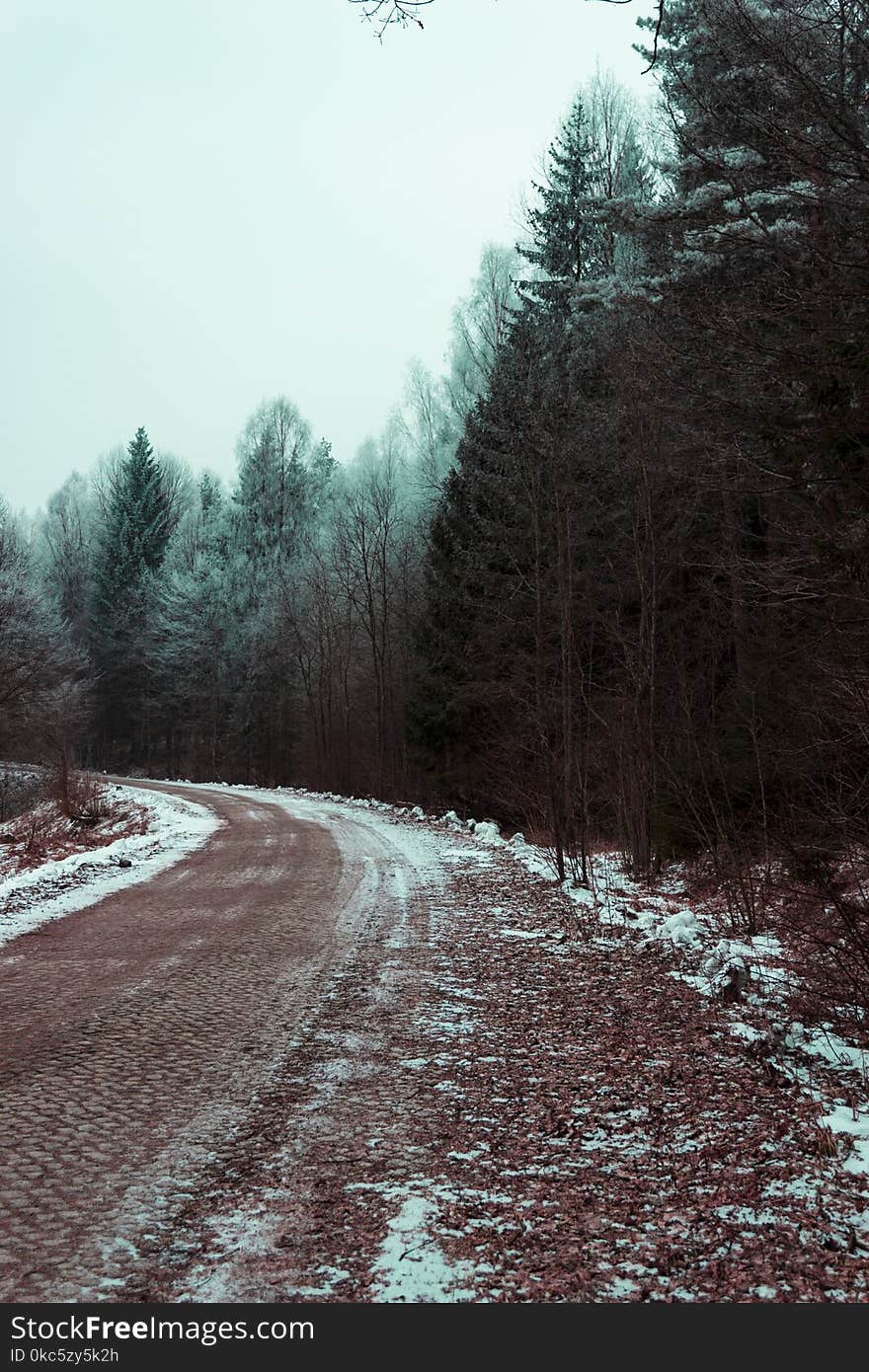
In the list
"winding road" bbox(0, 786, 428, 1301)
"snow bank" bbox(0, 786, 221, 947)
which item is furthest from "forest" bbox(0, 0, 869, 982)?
"snow bank" bbox(0, 786, 221, 947)

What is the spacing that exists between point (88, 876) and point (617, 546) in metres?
8.52

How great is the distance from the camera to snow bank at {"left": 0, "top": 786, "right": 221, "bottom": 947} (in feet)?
31.0

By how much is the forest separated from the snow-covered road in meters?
1.29

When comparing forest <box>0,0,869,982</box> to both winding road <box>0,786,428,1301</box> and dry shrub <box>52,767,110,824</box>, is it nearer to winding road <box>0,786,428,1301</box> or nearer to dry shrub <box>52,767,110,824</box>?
dry shrub <box>52,767,110,824</box>

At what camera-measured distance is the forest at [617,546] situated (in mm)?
6734

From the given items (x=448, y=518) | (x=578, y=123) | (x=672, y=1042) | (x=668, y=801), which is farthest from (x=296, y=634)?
(x=672, y=1042)

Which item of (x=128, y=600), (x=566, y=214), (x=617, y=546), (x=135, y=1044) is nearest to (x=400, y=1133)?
(x=135, y=1044)

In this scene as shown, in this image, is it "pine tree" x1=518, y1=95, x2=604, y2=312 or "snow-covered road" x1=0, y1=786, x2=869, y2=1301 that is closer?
"snow-covered road" x1=0, y1=786, x2=869, y2=1301

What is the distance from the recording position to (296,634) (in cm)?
3812

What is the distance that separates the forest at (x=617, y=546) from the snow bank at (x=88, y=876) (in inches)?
209

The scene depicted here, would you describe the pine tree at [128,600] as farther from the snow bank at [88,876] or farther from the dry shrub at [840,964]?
the dry shrub at [840,964]

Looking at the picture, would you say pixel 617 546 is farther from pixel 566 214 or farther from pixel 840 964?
pixel 566 214

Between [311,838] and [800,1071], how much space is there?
41.0 feet
